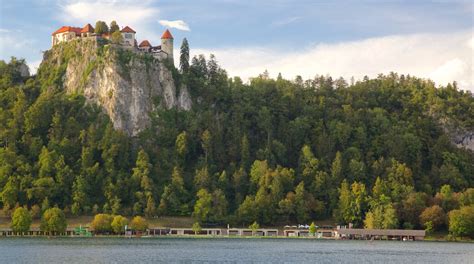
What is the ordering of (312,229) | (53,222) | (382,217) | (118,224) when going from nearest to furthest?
(53,222) → (118,224) → (382,217) → (312,229)

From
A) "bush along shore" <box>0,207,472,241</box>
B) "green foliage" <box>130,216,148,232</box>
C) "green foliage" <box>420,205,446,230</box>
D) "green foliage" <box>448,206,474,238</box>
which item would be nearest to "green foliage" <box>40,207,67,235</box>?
"bush along shore" <box>0,207,472,241</box>

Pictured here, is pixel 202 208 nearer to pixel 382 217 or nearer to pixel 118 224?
pixel 118 224

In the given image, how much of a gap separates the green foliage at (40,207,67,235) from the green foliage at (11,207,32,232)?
314 cm

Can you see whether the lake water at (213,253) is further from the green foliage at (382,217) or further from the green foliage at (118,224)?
the green foliage at (382,217)

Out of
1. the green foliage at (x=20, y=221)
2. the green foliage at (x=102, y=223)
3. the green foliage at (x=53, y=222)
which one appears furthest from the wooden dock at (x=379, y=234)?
the green foliage at (x=20, y=221)

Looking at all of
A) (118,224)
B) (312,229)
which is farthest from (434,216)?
(118,224)

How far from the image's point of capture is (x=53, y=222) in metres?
166

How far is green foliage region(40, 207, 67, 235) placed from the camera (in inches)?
6540

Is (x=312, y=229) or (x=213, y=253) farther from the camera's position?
(x=312, y=229)

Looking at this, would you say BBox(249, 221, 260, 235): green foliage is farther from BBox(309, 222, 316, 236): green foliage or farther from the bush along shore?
BBox(309, 222, 316, 236): green foliage

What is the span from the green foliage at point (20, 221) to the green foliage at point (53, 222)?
10.3 feet

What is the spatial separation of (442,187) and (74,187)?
277 ft

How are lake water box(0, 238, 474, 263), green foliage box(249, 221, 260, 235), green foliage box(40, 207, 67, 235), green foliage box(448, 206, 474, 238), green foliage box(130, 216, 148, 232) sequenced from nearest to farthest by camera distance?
lake water box(0, 238, 474, 263), green foliage box(448, 206, 474, 238), green foliage box(40, 207, 67, 235), green foliage box(130, 216, 148, 232), green foliage box(249, 221, 260, 235)

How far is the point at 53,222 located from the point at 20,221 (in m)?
6.59
